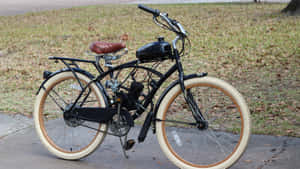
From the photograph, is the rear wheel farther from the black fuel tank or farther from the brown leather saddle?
the black fuel tank

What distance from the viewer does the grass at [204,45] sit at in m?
6.37

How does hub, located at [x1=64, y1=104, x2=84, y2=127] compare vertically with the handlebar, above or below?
below

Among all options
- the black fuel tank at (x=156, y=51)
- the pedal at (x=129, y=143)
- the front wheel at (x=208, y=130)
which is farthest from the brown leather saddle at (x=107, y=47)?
the pedal at (x=129, y=143)

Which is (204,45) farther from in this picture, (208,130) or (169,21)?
(169,21)

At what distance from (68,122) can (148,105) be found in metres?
0.85

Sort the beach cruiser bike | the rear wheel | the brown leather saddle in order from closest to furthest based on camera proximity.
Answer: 1. the beach cruiser bike
2. the brown leather saddle
3. the rear wheel

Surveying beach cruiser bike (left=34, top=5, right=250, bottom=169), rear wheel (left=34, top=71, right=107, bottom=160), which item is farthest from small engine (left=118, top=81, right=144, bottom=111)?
rear wheel (left=34, top=71, right=107, bottom=160)

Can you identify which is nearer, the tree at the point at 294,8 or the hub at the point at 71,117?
the hub at the point at 71,117

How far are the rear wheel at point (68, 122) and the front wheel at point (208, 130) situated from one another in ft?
2.24

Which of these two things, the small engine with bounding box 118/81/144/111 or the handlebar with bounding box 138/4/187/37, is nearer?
the handlebar with bounding box 138/4/187/37

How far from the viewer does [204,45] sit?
10430mm

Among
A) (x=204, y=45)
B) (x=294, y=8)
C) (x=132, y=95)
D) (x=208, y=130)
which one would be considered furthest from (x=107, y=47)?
(x=294, y=8)

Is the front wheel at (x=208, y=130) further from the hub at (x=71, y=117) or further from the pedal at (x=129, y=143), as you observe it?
Answer: the hub at (x=71, y=117)

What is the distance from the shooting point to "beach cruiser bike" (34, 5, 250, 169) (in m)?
3.54
